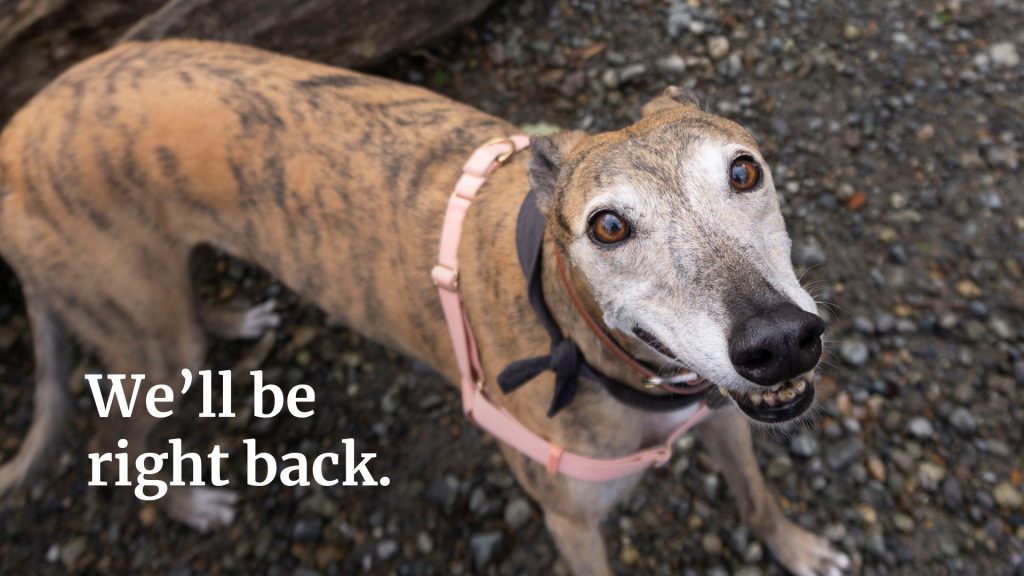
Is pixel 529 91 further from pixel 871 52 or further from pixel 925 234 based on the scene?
pixel 925 234

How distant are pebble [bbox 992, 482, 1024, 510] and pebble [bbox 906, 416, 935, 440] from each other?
0.31 meters

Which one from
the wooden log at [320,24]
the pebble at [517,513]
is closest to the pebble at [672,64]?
the wooden log at [320,24]

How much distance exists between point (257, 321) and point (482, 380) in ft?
7.06

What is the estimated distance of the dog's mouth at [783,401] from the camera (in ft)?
5.72

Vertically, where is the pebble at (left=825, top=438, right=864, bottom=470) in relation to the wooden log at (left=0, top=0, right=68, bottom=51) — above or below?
below

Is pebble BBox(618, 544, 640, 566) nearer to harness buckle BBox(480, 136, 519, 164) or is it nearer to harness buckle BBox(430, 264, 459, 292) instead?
harness buckle BBox(430, 264, 459, 292)

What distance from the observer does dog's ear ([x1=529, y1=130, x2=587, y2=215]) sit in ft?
6.95

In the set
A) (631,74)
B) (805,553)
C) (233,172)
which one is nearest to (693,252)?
(233,172)

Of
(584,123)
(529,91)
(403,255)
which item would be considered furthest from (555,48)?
(403,255)

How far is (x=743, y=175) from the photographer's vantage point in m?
1.87

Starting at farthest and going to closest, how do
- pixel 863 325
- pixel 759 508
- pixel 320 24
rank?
pixel 320 24 < pixel 863 325 < pixel 759 508

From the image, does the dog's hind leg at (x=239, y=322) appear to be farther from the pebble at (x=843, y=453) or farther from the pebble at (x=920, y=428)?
the pebble at (x=920, y=428)

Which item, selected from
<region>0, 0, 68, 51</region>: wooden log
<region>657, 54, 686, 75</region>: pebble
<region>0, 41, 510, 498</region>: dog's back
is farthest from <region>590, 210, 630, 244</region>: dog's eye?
<region>0, 0, 68, 51</region>: wooden log

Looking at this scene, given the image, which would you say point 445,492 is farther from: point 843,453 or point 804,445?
point 843,453
